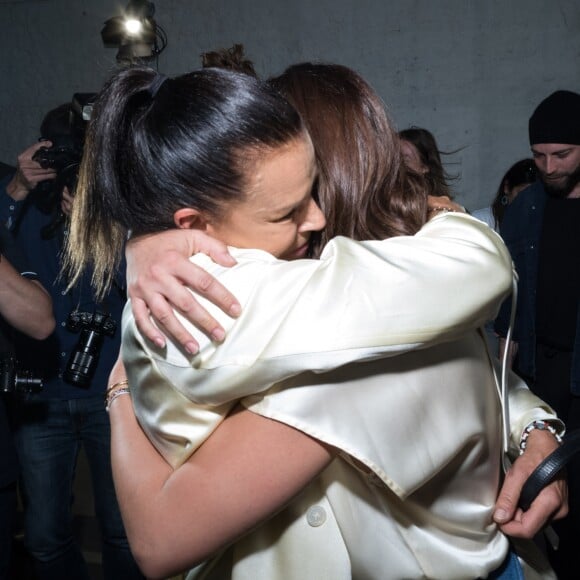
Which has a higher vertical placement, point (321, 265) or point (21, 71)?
point (321, 265)

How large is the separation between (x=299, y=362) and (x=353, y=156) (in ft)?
1.30

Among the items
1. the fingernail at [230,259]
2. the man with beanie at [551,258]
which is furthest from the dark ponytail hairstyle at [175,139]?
the man with beanie at [551,258]

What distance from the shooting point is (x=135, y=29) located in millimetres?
5449

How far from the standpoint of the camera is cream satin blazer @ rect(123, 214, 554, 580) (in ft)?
2.43

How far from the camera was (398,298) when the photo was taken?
757 mm

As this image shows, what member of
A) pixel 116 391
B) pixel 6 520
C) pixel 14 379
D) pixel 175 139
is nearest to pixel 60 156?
pixel 14 379

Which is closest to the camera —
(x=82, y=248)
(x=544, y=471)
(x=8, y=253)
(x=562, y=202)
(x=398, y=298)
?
(x=398, y=298)

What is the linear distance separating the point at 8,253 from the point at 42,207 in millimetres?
466

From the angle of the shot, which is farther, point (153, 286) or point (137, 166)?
point (137, 166)

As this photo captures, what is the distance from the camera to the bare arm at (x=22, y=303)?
216cm

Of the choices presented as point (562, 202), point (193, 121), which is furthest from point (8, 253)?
point (562, 202)

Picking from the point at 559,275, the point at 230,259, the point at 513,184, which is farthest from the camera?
the point at 513,184

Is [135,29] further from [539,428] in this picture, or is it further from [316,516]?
[316,516]

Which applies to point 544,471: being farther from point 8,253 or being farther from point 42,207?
point 42,207
